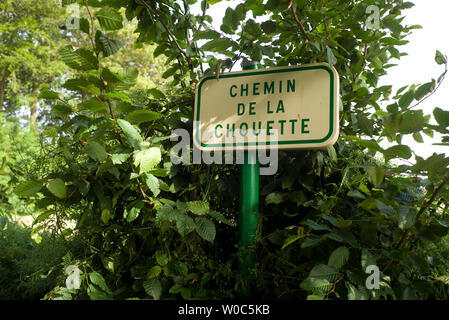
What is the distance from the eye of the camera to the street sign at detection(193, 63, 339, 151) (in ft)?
2.85

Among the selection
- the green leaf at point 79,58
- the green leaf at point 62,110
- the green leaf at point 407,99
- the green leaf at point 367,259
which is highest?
the green leaf at point 79,58

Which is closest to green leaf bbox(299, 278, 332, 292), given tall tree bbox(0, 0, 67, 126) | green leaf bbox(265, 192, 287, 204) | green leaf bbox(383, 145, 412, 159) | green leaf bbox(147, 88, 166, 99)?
green leaf bbox(265, 192, 287, 204)

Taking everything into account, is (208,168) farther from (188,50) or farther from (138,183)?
(188,50)

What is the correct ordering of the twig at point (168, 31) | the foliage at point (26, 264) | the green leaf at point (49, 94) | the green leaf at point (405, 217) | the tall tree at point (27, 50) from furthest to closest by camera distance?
1. the tall tree at point (27, 50)
2. the foliage at point (26, 264)
3. the twig at point (168, 31)
4. the green leaf at point (49, 94)
5. the green leaf at point (405, 217)

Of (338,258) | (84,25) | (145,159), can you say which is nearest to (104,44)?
(84,25)

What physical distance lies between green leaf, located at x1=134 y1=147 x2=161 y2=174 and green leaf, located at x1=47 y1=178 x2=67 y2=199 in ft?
0.65

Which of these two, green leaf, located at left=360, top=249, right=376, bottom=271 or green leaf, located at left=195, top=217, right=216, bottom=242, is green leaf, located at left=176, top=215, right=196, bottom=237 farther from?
green leaf, located at left=360, top=249, right=376, bottom=271

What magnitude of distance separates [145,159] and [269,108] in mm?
368

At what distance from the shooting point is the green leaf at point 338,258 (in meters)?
0.72

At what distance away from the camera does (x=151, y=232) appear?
99 cm

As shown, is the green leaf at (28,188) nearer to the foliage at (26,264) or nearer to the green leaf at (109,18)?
the foliage at (26,264)

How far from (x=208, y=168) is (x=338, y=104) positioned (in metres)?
0.43

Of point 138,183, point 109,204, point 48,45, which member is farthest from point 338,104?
point 48,45

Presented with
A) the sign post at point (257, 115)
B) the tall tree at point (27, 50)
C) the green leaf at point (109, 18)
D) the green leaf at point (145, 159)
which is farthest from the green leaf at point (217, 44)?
the tall tree at point (27, 50)
